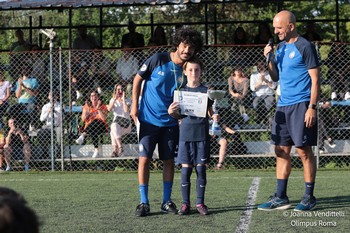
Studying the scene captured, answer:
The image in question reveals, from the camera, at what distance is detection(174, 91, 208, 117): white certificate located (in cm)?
715

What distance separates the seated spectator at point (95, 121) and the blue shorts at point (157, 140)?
21.3 feet

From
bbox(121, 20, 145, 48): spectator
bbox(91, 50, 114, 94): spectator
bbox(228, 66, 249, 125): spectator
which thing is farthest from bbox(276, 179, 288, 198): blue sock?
bbox(121, 20, 145, 48): spectator

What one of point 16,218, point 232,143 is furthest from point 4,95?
point 16,218

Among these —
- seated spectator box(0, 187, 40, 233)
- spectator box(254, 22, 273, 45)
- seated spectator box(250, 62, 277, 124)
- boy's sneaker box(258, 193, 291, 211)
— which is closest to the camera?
seated spectator box(0, 187, 40, 233)

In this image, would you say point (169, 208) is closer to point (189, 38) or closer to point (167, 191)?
point (167, 191)

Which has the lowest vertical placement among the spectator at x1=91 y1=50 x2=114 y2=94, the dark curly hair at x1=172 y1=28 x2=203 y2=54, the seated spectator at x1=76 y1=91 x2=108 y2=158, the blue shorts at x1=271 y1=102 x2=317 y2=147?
the seated spectator at x1=76 y1=91 x2=108 y2=158

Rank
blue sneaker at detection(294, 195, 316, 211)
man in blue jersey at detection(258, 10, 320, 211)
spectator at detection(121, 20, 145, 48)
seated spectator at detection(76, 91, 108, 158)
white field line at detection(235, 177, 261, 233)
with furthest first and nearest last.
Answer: spectator at detection(121, 20, 145, 48) < seated spectator at detection(76, 91, 108, 158) < blue sneaker at detection(294, 195, 316, 211) < man in blue jersey at detection(258, 10, 320, 211) < white field line at detection(235, 177, 261, 233)

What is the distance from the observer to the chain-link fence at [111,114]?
1349 centimetres

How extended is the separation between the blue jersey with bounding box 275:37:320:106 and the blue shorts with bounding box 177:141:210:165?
928 millimetres

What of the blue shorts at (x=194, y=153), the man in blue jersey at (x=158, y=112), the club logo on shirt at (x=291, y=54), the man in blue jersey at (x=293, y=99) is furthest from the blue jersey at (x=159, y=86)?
the club logo on shirt at (x=291, y=54)

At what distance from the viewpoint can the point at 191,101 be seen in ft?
23.5

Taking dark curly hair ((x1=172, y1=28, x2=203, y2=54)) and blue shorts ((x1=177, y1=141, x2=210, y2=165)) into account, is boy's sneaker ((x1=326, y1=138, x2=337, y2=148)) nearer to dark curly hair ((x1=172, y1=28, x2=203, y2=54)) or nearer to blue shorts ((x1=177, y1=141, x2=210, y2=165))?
blue shorts ((x1=177, y1=141, x2=210, y2=165))

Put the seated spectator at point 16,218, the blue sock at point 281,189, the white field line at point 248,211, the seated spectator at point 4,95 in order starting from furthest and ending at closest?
the seated spectator at point 4,95
the blue sock at point 281,189
the white field line at point 248,211
the seated spectator at point 16,218

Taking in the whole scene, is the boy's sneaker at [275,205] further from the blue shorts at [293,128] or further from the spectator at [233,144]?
the spectator at [233,144]
